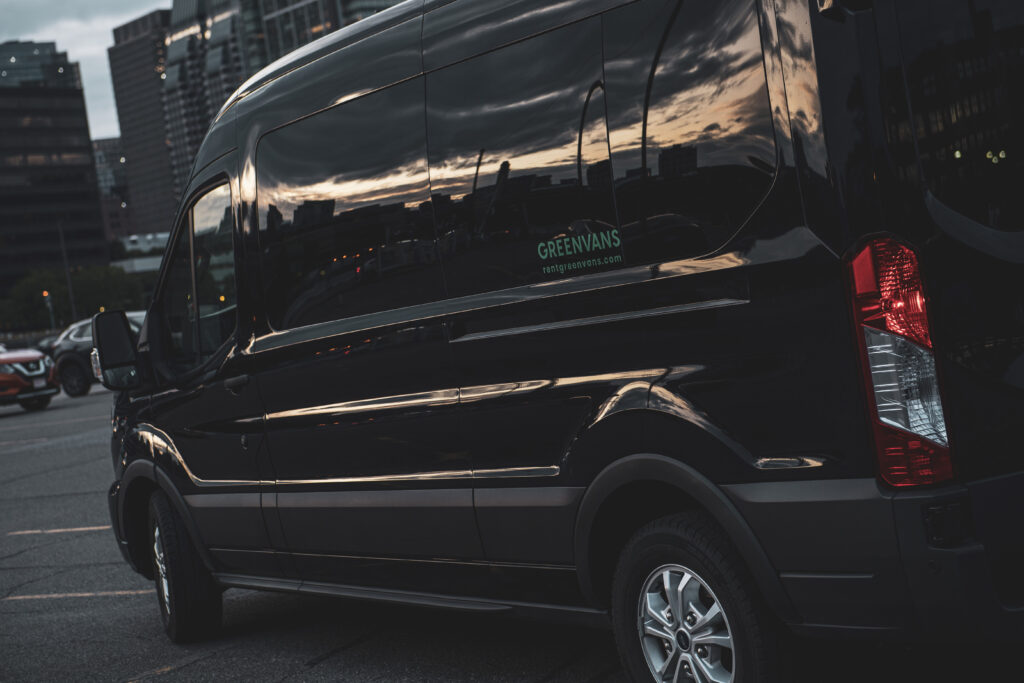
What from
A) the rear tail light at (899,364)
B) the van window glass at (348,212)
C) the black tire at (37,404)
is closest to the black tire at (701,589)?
the rear tail light at (899,364)

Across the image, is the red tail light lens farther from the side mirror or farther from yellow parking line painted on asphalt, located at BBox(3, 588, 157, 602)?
yellow parking line painted on asphalt, located at BBox(3, 588, 157, 602)

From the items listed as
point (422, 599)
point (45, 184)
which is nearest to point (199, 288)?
point (422, 599)

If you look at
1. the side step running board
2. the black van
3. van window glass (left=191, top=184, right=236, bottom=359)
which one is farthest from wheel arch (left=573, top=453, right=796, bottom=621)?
van window glass (left=191, top=184, right=236, bottom=359)

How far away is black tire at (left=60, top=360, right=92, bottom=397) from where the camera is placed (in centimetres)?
2812

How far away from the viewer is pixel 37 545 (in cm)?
918

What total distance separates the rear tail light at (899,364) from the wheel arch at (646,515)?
0.44 metres

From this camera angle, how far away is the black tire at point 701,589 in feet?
10.7

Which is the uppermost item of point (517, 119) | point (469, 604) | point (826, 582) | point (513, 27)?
point (513, 27)

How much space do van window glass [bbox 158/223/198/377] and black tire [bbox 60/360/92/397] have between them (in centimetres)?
2350

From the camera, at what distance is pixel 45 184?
154m

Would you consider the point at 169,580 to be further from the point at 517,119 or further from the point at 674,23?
the point at 674,23

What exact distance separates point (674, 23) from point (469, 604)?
2.07 metres

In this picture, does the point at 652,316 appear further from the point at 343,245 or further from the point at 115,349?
the point at 115,349

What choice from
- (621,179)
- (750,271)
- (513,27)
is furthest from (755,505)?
(513,27)
